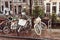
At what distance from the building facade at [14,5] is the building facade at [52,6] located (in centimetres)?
A: 7

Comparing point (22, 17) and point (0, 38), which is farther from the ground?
point (22, 17)

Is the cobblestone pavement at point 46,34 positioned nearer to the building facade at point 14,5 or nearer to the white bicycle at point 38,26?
the white bicycle at point 38,26

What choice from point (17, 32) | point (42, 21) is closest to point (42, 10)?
point (42, 21)

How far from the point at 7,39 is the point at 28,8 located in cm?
42

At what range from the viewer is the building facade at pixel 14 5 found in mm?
3076

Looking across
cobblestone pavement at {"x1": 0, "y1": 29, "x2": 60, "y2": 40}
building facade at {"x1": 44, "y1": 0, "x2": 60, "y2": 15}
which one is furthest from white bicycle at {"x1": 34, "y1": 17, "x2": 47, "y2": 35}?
building facade at {"x1": 44, "y1": 0, "x2": 60, "y2": 15}

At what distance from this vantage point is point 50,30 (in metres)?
3.06

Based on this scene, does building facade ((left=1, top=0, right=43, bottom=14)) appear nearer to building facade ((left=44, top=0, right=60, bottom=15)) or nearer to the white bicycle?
building facade ((left=44, top=0, right=60, bottom=15))

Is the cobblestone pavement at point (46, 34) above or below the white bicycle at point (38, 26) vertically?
below

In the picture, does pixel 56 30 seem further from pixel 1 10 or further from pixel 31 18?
pixel 1 10

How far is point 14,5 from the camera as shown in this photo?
122 inches

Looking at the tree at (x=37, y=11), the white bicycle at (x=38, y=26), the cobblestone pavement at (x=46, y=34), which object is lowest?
the cobblestone pavement at (x=46, y=34)

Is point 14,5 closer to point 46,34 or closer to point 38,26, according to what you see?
point 38,26

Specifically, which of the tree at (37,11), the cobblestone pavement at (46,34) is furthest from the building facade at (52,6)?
the cobblestone pavement at (46,34)
